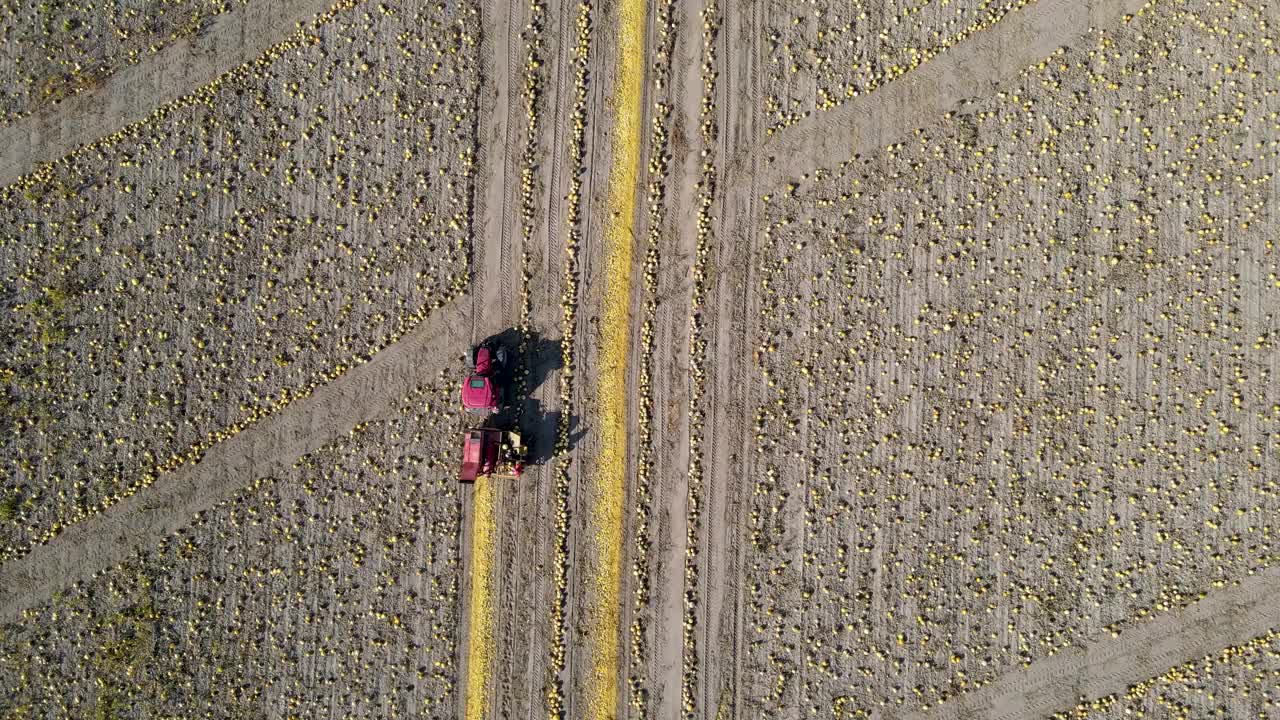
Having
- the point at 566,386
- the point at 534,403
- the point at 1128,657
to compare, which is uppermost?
the point at 566,386

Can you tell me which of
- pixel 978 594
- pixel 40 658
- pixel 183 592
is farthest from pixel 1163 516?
pixel 40 658

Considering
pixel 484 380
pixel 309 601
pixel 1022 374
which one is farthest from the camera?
pixel 309 601

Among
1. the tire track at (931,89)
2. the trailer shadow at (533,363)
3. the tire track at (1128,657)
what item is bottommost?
the tire track at (1128,657)

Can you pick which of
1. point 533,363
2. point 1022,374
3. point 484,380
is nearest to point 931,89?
point 1022,374

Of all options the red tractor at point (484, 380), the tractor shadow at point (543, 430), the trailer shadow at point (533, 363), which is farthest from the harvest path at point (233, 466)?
the tractor shadow at point (543, 430)

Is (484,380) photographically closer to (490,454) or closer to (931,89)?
(490,454)

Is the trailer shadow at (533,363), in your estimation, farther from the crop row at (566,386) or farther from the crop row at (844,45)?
the crop row at (844,45)
